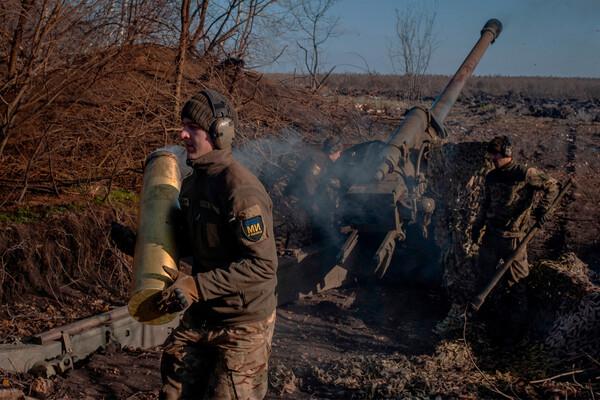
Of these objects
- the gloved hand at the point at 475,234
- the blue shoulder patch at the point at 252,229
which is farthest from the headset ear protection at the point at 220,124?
the gloved hand at the point at 475,234

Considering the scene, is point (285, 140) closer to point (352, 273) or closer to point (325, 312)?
point (352, 273)

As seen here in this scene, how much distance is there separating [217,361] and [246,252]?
600mm

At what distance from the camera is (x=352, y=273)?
9.02 m

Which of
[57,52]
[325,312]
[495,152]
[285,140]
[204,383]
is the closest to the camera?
[204,383]

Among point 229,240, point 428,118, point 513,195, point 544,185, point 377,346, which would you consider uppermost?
point 428,118

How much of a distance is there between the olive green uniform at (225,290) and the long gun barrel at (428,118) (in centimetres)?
530

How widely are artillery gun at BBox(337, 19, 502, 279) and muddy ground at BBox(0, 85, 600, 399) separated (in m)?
0.40

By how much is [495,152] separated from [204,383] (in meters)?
4.71

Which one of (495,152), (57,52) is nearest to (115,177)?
(57,52)

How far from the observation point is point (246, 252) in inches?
125

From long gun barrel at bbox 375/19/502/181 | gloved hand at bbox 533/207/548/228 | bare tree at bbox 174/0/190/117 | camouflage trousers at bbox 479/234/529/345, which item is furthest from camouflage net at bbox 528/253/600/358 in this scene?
bare tree at bbox 174/0/190/117

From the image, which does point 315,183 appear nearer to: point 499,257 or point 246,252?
point 499,257

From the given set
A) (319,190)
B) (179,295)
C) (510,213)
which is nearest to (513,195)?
(510,213)

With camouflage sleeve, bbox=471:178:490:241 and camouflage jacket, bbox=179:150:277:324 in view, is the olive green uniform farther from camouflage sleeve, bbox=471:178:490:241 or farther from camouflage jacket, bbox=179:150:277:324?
camouflage sleeve, bbox=471:178:490:241
